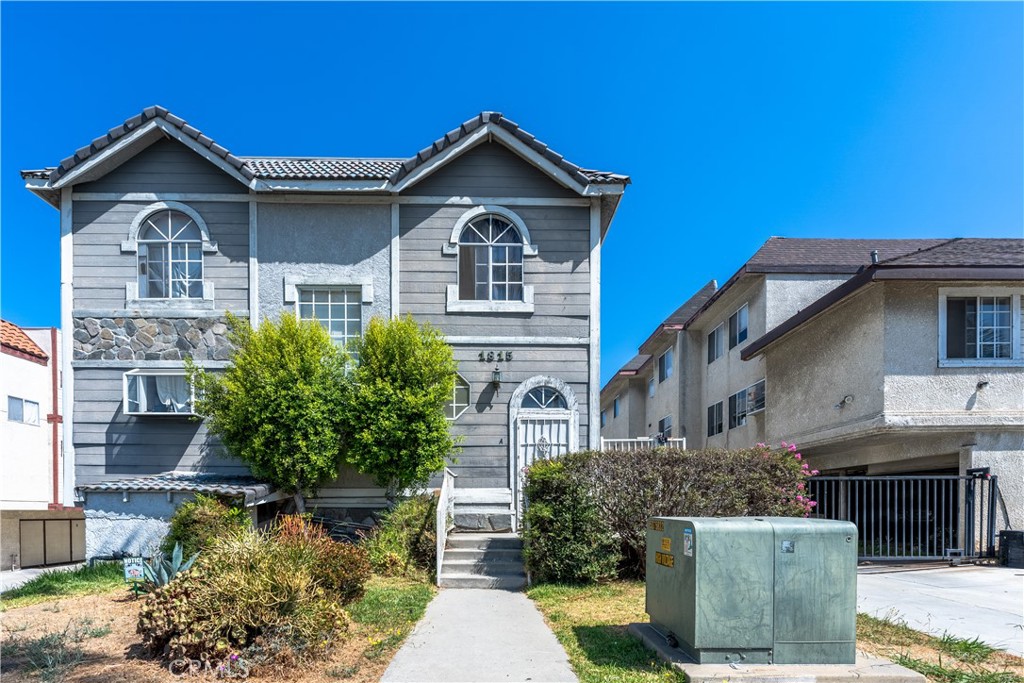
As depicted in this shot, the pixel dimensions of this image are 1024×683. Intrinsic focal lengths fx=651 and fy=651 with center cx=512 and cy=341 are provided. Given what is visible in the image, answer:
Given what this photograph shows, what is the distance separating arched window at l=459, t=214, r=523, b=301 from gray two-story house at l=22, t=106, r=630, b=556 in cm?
3

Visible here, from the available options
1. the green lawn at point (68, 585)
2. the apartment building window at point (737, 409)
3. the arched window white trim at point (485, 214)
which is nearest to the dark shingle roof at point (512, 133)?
the arched window white trim at point (485, 214)

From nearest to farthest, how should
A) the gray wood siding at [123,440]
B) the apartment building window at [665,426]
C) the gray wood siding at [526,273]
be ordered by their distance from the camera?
the gray wood siding at [123,440]
the gray wood siding at [526,273]
the apartment building window at [665,426]

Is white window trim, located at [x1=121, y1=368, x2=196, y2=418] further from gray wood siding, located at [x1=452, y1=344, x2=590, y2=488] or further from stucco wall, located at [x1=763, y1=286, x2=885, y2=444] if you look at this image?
stucco wall, located at [x1=763, y1=286, x2=885, y2=444]

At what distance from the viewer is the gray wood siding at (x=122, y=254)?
12.7 meters

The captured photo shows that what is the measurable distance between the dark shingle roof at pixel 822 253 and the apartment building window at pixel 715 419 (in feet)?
19.3

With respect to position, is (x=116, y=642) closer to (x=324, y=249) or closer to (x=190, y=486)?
(x=190, y=486)

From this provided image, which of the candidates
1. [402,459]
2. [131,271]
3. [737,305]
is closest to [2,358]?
[131,271]

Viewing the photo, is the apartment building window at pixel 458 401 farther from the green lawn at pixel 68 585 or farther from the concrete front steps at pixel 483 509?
the green lawn at pixel 68 585

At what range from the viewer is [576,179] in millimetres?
12703

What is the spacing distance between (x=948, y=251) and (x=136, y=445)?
16540 millimetres

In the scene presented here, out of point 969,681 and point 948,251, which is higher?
point 948,251

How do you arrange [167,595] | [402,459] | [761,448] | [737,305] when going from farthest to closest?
[737,305]
[402,459]
[761,448]
[167,595]

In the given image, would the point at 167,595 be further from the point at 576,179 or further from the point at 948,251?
the point at 948,251

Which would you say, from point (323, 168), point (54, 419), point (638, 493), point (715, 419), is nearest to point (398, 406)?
point (638, 493)
